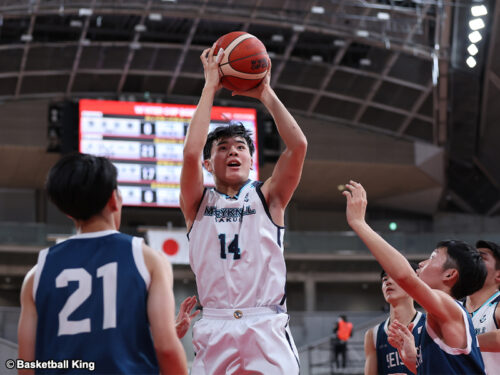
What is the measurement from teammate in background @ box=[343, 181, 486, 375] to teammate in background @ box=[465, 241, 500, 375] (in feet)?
1.79

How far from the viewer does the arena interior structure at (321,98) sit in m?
24.3

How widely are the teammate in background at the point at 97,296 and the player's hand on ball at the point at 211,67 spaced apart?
1500 millimetres

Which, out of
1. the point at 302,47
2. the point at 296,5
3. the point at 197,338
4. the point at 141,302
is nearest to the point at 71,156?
the point at 141,302

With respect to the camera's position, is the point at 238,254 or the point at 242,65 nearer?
the point at 238,254

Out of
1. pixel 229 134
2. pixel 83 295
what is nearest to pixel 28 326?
pixel 83 295

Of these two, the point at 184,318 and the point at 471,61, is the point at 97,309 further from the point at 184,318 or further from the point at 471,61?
the point at 471,61

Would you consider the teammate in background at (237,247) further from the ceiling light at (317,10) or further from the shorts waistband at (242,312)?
the ceiling light at (317,10)

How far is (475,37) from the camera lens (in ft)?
76.6

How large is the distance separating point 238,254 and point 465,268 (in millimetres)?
1364

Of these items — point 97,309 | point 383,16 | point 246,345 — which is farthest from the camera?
point 383,16

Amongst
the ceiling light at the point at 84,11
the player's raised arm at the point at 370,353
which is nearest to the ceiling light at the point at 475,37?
the ceiling light at the point at 84,11

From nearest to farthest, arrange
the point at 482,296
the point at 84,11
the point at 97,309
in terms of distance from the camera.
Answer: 1. the point at 97,309
2. the point at 482,296
3. the point at 84,11

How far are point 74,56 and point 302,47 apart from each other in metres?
8.06

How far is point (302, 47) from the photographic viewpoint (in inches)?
1064
